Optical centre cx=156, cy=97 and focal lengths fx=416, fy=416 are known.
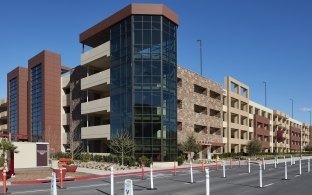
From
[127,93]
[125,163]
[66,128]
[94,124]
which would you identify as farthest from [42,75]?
[125,163]

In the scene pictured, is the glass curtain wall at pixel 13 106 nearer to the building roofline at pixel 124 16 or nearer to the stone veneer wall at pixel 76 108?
the stone veneer wall at pixel 76 108

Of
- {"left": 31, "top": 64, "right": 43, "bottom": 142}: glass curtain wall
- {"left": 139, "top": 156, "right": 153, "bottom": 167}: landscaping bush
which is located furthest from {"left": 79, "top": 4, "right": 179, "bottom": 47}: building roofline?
{"left": 139, "top": 156, "right": 153, "bottom": 167}: landscaping bush

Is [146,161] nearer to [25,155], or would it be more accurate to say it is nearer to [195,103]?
[25,155]

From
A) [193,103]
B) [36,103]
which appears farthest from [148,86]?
[36,103]

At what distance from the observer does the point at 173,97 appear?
49.5 meters

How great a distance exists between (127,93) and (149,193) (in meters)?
31.6

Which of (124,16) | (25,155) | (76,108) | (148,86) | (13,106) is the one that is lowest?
(25,155)

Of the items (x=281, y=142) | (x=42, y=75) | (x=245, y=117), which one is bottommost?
(x=281, y=142)

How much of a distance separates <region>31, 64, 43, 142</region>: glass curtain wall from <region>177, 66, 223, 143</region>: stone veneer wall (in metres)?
22.8

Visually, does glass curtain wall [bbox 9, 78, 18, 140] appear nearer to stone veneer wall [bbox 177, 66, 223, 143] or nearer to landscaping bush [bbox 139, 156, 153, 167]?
stone veneer wall [bbox 177, 66, 223, 143]

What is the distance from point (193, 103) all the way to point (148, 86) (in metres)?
17.6

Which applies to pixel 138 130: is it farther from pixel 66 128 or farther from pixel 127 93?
pixel 66 128

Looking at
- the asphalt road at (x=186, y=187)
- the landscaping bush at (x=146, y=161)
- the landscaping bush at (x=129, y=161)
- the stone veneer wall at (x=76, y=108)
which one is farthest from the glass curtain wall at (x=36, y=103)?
the asphalt road at (x=186, y=187)

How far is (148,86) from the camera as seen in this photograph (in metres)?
47.5
